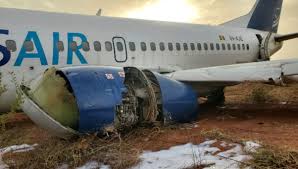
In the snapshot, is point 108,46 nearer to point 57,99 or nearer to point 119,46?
point 119,46

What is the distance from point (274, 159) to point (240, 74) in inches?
168

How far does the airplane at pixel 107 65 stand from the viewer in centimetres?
639

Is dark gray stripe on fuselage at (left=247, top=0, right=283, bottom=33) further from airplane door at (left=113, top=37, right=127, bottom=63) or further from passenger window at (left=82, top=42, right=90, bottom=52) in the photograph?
passenger window at (left=82, top=42, right=90, bottom=52)

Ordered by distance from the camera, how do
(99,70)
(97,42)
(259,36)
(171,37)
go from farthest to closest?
(259,36)
(171,37)
(97,42)
(99,70)

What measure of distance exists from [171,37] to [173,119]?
578 cm

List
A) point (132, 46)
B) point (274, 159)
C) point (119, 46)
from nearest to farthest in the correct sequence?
point (274, 159) → point (119, 46) → point (132, 46)

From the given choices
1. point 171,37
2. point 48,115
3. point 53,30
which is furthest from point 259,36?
point 48,115

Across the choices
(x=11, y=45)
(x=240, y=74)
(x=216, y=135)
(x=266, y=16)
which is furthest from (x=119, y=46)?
(x=266, y=16)

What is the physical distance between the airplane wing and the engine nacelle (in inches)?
353

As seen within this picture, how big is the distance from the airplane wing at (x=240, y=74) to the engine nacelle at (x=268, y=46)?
8969 millimetres

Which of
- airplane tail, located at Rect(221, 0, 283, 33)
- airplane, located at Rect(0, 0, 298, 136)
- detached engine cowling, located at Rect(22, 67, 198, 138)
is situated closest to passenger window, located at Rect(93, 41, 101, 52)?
airplane, located at Rect(0, 0, 298, 136)

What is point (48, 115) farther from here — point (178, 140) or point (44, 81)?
point (178, 140)

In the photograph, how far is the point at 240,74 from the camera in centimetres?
871

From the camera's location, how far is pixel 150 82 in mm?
7359
